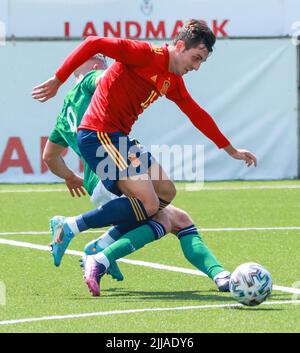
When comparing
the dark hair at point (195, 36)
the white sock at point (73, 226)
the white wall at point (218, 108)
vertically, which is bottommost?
the white wall at point (218, 108)

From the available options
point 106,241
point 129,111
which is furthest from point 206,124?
point 106,241

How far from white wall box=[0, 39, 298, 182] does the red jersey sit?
1053 centimetres

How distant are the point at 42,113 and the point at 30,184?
1.14 m

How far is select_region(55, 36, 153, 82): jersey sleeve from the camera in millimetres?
7789

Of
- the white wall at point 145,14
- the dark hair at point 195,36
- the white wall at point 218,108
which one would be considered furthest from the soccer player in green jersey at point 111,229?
the white wall at point 145,14

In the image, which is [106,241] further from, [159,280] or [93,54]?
[93,54]

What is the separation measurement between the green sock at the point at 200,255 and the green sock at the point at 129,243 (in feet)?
0.95

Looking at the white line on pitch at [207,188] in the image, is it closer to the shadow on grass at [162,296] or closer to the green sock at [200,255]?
the green sock at [200,255]

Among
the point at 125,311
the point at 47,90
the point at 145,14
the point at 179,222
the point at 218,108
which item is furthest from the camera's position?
the point at 145,14

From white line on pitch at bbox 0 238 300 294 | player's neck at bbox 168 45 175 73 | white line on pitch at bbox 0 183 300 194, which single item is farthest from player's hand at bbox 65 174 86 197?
white line on pitch at bbox 0 183 300 194

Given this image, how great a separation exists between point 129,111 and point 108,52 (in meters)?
0.57

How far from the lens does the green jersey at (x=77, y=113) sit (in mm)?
8914

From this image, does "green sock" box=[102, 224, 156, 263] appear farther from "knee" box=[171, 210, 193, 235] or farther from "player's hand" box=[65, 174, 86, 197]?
"player's hand" box=[65, 174, 86, 197]

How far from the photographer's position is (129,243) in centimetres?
824
